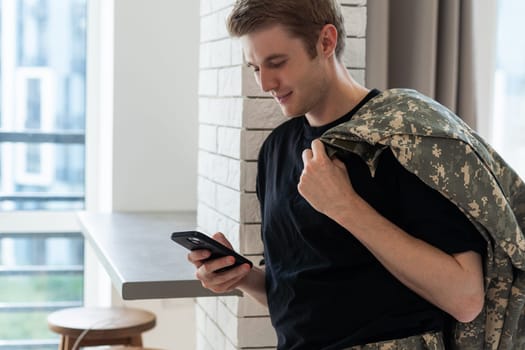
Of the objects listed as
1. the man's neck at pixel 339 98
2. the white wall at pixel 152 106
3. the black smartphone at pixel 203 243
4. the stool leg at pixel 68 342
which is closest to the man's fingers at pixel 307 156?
the man's neck at pixel 339 98

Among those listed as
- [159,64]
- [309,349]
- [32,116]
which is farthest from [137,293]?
[32,116]

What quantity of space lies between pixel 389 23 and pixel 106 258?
2.82ft

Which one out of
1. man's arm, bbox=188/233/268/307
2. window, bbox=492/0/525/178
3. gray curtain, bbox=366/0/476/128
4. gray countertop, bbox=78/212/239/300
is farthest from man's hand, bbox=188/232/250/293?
window, bbox=492/0/525/178

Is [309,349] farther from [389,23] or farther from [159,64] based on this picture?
[159,64]

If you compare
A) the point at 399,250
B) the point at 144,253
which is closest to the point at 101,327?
the point at 144,253

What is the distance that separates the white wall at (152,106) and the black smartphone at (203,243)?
64.0 inches

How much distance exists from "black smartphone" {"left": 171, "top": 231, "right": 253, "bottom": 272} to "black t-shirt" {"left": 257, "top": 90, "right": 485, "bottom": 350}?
77 mm

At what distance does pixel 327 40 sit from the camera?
1540mm

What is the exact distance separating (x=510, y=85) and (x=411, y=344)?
1650mm

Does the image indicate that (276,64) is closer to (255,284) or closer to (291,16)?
(291,16)

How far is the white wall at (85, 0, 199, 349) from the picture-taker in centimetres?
330

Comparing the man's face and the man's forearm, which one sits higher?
the man's face

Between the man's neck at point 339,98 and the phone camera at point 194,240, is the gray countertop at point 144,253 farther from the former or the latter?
the man's neck at point 339,98

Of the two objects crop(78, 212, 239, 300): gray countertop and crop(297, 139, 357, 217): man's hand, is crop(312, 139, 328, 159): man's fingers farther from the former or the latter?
crop(78, 212, 239, 300): gray countertop
